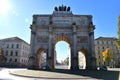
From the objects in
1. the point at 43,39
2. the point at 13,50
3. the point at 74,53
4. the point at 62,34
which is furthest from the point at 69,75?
the point at 13,50

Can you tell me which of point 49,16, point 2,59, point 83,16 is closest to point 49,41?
point 49,16

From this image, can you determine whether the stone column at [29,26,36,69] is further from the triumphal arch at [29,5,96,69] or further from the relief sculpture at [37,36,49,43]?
the relief sculpture at [37,36,49,43]

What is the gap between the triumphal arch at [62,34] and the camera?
1558 inches

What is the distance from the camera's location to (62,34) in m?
40.8

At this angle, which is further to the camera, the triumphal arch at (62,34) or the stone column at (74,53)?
the triumphal arch at (62,34)

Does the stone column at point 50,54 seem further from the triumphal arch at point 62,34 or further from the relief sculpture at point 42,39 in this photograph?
the relief sculpture at point 42,39

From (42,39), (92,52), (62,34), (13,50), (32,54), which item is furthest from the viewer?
(13,50)

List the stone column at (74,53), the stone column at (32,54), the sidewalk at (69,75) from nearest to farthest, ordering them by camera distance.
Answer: the sidewalk at (69,75), the stone column at (74,53), the stone column at (32,54)

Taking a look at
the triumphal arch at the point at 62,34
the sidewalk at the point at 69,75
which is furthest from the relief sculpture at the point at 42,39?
the sidewalk at the point at 69,75

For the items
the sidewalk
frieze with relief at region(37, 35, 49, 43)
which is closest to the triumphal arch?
frieze with relief at region(37, 35, 49, 43)

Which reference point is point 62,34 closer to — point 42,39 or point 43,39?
point 43,39

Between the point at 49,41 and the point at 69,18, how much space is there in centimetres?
802

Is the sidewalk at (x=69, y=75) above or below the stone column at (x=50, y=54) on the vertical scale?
below

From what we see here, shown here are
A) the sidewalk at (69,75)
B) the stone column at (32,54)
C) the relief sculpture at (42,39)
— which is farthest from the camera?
the relief sculpture at (42,39)
